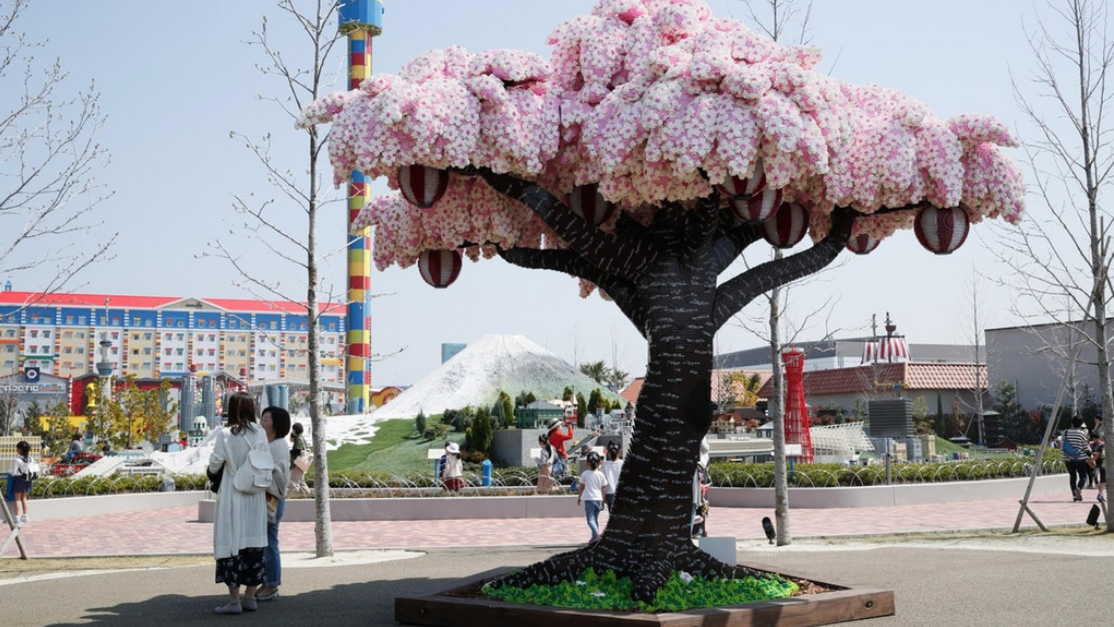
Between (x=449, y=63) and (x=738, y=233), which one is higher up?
(x=449, y=63)

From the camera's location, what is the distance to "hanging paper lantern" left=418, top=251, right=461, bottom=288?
905 cm

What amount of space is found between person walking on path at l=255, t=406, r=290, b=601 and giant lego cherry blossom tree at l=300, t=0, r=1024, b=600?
1772 mm

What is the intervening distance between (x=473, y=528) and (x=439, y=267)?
9.16 meters

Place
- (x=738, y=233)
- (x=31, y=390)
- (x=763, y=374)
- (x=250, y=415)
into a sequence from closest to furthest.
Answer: (x=250, y=415) < (x=738, y=233) < (x=763, y=374) < (x=31, y=390)

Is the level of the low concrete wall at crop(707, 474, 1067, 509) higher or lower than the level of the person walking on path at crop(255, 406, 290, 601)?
Result: lower

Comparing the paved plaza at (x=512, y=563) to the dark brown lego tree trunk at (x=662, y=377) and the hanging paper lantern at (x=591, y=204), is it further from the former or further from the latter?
the hanging paper lantern at (x=591, y=204)

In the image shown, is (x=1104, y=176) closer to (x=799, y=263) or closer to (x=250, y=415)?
(x=799, y=263)

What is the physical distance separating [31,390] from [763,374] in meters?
49.6

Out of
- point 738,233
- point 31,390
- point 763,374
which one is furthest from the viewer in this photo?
point 31,390

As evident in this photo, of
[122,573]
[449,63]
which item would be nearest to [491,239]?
[449,63]

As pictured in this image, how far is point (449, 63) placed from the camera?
7.66m

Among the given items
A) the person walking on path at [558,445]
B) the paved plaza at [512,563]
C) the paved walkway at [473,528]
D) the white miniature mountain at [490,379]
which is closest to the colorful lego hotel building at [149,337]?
the white miniature mountain at [490,379]

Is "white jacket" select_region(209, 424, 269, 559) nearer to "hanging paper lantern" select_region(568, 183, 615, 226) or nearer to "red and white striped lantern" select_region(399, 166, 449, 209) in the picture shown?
"red and white striped lantern" select_region(399, 166, 449, 209)

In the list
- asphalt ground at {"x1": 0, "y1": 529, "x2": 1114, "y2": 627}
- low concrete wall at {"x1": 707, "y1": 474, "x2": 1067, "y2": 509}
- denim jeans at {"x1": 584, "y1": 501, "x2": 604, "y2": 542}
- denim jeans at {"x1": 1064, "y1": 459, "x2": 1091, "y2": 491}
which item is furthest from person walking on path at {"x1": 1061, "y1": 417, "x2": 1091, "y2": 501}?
denim jeans at {"x1": 584, "y1": 501, "x2": 604, "y2": 542}
